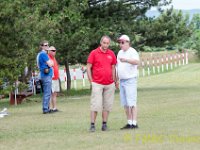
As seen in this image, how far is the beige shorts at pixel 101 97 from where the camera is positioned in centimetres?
1388

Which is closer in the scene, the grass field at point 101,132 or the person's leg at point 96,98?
the grass field at point 101,132

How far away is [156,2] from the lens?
32.8 meters

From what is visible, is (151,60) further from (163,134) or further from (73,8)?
(163,134)

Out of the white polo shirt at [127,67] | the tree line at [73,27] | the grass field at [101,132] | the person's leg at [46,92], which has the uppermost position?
the tree line at [73,27]

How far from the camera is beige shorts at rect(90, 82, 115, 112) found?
13.9 meters

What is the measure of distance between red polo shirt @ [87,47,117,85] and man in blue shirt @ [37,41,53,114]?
470 cm

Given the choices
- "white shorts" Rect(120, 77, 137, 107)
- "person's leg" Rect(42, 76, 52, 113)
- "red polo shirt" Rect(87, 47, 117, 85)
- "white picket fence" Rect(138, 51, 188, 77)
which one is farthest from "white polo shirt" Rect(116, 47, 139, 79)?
"white picket fence" Rect(138, 51, 188, 77)

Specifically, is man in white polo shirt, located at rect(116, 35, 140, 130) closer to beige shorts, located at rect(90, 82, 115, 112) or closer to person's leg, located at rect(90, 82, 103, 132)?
beige shorts, located at rect(90, 82, 115, 112)

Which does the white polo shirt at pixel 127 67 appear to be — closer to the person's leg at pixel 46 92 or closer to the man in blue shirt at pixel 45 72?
the man in blue shirt at pixel 45 72

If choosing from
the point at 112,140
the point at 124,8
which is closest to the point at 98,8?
the point at 124,8

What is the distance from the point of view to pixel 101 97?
13961 mm

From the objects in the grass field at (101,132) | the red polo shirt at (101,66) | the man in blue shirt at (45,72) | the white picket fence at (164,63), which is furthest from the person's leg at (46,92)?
the white picket fence at (164,63)

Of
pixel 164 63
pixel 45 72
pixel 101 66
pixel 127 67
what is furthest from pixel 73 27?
pixel 164 63

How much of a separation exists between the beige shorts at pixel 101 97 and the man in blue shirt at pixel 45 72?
4.69 metres
